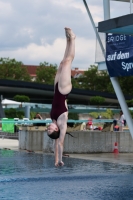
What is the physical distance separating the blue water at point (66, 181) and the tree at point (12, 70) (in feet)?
364

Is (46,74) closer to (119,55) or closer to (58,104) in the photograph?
(119,55)

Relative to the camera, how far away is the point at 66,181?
36.8 feet

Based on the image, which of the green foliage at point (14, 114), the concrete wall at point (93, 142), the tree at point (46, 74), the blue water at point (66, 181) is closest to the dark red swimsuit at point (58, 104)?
the blue water at point (66, 181)

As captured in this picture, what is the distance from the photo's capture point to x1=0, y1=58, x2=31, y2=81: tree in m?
126

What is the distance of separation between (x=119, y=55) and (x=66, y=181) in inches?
264

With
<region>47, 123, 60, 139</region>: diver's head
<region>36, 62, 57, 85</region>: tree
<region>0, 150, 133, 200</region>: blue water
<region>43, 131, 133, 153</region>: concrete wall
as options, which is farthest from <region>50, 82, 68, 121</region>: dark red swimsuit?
<region>36, 62, 57, 85</region>: tree

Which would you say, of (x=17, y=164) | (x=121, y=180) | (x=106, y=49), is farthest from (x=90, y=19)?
(x=121, y=180)

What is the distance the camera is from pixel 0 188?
10008mm

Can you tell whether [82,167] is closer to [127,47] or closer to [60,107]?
[127,47]

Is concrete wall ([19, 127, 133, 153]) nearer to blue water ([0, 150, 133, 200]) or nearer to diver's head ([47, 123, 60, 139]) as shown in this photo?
blue water ([0, 150, 133, 200])

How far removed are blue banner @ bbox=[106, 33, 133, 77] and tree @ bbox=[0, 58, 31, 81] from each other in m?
108

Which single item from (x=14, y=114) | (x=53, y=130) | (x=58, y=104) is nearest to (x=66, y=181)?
(x=53, y=130)

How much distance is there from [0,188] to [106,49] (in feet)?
28.0

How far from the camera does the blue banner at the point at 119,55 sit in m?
16.7
